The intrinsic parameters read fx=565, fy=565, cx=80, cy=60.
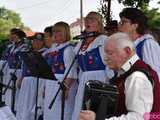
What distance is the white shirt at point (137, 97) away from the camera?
384 centimetres

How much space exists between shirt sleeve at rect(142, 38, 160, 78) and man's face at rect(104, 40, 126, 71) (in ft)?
7.48

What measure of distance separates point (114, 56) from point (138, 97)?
15.8 inches

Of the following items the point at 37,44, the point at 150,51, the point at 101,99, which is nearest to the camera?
the point at 101,99

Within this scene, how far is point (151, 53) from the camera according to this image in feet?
21.0

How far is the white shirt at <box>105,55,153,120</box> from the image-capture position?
3.84 m

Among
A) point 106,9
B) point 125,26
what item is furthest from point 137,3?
point 125,26

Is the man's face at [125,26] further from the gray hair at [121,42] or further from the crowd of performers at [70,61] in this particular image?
the gray hair at [121,42]

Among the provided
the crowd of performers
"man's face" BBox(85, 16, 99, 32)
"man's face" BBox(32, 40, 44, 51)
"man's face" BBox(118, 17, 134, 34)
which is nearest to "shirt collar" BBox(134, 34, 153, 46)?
the crowd of performers

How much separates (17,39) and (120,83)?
23.9ft

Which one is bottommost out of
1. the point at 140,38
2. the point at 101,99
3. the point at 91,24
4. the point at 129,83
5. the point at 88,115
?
the point at 88,115

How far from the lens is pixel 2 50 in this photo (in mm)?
12461

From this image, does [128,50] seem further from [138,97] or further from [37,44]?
[37,44]

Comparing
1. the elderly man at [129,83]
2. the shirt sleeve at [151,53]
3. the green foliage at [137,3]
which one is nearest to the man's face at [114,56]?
the elderly man at [129,83]

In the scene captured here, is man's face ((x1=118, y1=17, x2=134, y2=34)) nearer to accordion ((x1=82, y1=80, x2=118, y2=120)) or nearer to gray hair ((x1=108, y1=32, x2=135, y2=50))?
gray hair ((x1=108, y1=32, x2=135, y2=50))
